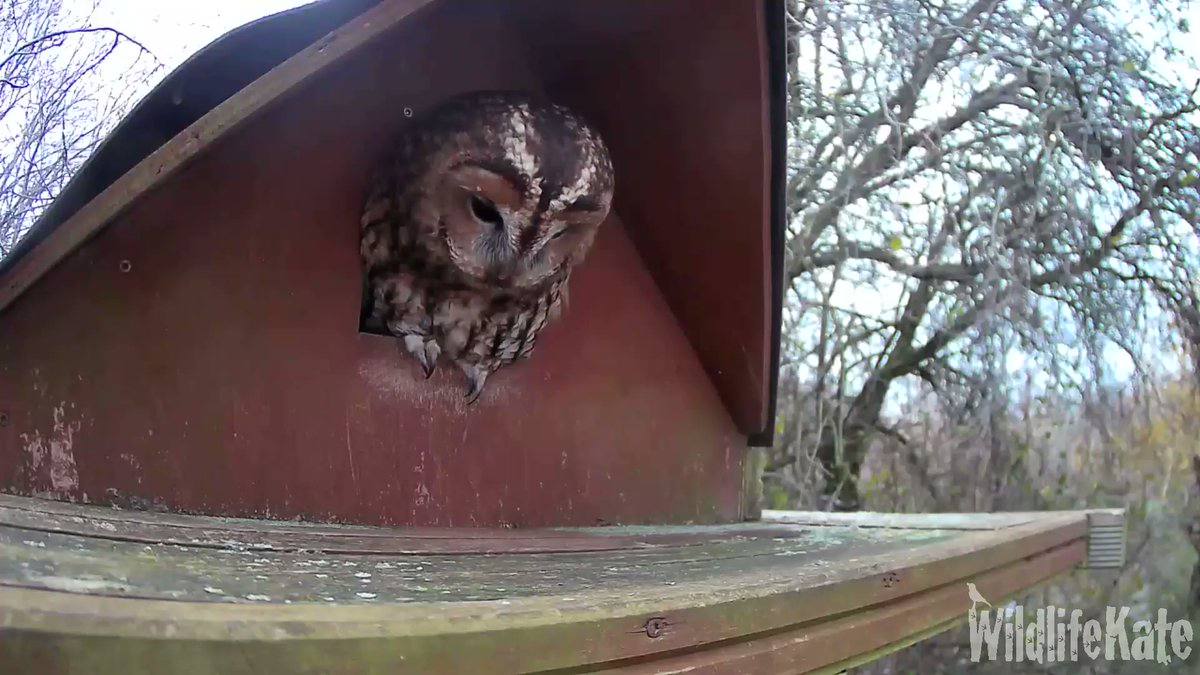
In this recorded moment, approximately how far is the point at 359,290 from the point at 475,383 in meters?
0.23

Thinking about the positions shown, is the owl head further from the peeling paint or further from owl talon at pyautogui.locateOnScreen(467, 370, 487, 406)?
the peeling paint

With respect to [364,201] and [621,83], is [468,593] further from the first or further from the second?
[621,83]

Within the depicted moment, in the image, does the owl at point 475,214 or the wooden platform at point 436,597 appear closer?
the wooden platform at point 436,597

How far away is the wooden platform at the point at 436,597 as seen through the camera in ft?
1.20

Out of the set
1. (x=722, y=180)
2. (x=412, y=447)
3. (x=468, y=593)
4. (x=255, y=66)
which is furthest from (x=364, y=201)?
(x=468, y=593)

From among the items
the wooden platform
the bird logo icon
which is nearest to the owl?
the wooden platform

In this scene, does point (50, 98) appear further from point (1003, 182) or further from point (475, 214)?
point (1003, 182)

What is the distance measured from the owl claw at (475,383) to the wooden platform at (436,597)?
236 mm

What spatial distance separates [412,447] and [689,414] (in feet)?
1.93

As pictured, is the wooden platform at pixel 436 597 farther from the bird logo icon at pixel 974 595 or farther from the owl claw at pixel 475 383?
the owl claw at pixel 475 383

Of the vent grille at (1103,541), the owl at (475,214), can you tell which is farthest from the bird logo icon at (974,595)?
the vent grille at (1103,541)

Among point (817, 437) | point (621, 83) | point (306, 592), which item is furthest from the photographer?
point (817, 437)

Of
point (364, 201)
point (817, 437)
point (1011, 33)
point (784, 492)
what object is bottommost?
point (784, 492)

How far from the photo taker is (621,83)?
1.32 m
